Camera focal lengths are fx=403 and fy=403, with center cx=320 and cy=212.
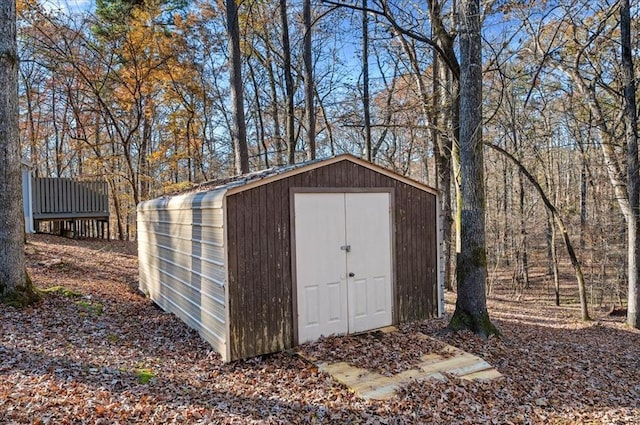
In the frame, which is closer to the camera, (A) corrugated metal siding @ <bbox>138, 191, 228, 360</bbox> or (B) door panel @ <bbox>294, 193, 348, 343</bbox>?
(A) corrugated metal siding @ <bbox>138, 191, 228, 360</bbox>

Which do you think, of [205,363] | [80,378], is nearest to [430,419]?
[205,363]

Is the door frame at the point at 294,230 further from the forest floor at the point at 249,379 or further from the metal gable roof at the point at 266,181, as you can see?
the forest floor at the point at 249,379

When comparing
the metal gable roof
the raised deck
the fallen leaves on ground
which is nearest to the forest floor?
the fallen leaves on ground

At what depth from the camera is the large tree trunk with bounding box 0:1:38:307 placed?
560 centimetres

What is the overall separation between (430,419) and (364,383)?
76 cm

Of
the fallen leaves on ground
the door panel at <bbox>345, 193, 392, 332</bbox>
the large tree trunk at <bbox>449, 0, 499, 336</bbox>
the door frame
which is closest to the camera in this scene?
the fallen leaves on ground

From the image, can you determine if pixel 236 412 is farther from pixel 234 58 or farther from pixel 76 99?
pixel 76 99

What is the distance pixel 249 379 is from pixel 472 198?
3.99 metres

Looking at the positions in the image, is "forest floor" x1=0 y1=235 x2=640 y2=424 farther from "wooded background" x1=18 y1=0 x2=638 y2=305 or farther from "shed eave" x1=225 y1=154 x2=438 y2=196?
"wooded background" x1=18 y1=0 x2=638 y2=305

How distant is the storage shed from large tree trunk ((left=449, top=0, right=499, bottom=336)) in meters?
0.58

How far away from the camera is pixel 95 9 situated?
13500 mm

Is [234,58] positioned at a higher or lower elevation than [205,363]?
higher

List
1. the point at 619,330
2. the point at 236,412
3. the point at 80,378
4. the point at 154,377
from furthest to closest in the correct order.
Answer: the point at 619,330 → the point at 154,377 → the point at 80,378 → the point at 236,412

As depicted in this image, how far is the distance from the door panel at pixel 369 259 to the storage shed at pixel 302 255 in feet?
0.05
